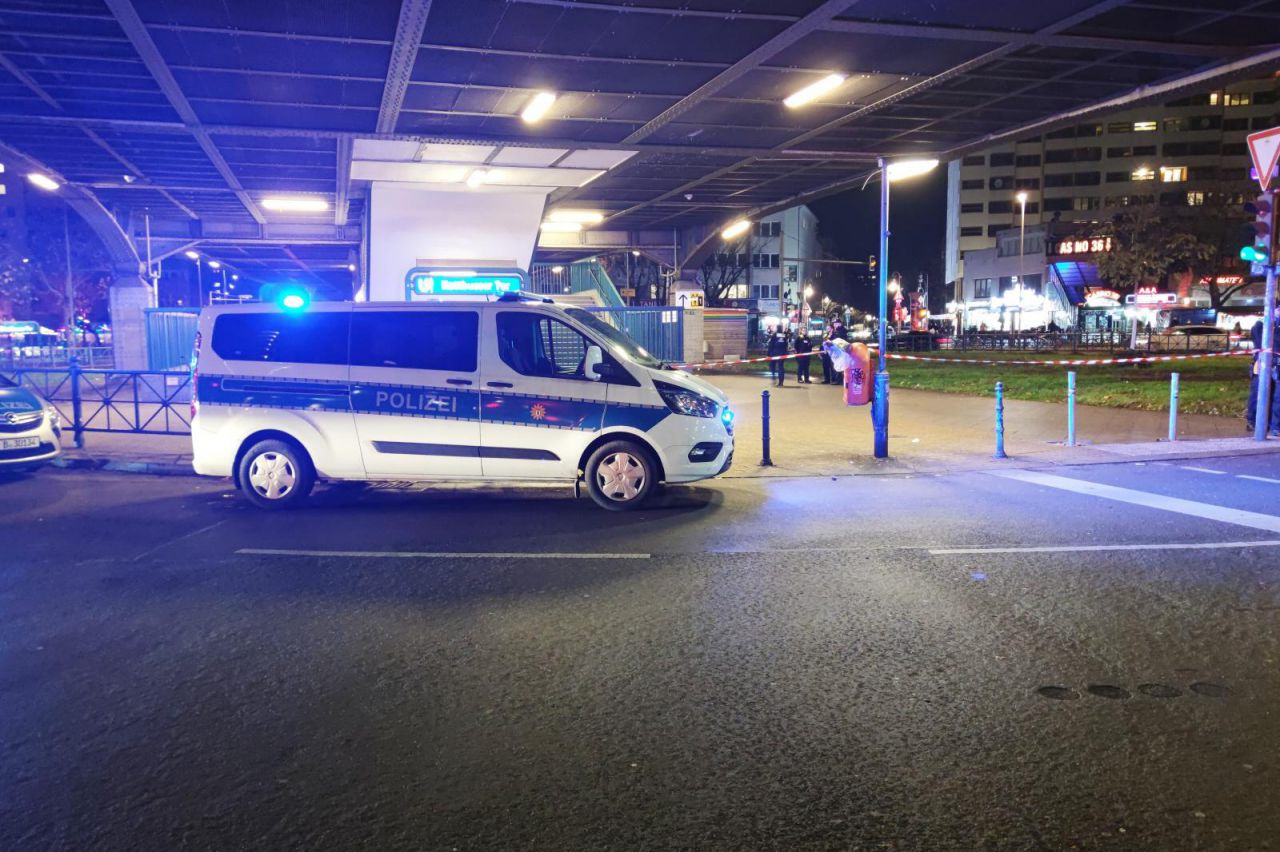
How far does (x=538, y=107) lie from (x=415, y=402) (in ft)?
21.5

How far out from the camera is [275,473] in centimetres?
952

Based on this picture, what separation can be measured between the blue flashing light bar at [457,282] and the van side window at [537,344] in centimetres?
1036

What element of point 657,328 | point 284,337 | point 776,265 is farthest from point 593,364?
point 776,265

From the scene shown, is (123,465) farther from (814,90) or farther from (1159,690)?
(1159,690)

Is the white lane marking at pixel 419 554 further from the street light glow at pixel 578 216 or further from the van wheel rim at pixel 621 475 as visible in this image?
the street light glow at pixel 578 216

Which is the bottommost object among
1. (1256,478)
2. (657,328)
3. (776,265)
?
(1256,478)

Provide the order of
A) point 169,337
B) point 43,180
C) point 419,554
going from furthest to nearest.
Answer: point 169,337, point 43,180, point 419,554

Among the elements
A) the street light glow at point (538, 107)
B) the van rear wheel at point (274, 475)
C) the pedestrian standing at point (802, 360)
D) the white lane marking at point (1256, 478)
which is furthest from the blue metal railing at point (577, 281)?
the white lane marking at point (1256, 478)

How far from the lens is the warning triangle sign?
474 inches

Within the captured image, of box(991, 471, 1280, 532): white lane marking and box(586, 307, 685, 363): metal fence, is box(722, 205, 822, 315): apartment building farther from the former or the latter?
box(991, 471, 1280, 532): white lane marking

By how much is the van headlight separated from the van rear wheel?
3.80m

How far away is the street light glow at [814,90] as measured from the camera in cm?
1304

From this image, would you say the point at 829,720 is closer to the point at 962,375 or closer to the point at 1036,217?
the point at 962,375

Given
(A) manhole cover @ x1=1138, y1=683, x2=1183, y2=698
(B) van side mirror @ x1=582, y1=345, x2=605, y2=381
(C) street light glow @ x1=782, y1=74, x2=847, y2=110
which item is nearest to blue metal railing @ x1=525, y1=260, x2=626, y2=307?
(C) street light glow @ x1=782, y1=74, x2=847, y2=110
